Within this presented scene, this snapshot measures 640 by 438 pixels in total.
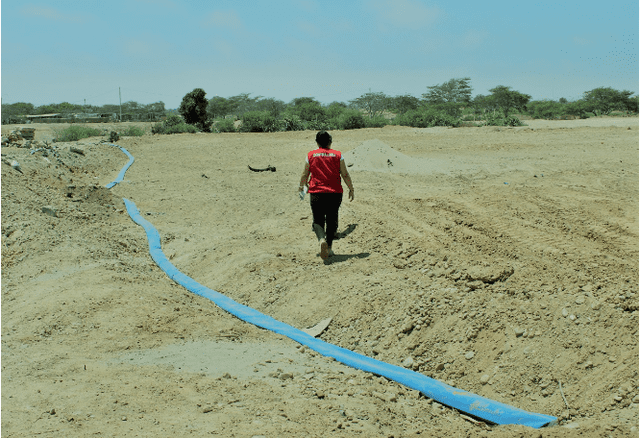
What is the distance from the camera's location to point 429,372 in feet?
13.2

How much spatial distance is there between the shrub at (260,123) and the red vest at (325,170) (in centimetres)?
1957

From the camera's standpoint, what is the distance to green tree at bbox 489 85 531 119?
118ft

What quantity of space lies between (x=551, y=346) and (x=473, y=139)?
1511cm

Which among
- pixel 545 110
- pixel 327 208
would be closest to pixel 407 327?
pixel 327 208

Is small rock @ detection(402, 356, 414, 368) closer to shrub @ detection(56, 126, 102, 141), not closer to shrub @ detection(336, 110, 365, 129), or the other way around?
shrub @ detection(56, 126, 102, 141)

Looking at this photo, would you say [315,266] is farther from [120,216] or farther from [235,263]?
[120,216]

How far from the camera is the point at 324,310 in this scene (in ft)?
16.5

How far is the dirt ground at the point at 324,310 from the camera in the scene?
3.13m

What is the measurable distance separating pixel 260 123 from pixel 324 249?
19.9 meters

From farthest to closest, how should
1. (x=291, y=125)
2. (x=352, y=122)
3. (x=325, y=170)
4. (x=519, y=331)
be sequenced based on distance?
(x=291, y=125), (x=352, y=122), (x=325, y=170), (x=519, y=331)

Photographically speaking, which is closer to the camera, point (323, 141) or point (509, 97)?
point (323, 141)

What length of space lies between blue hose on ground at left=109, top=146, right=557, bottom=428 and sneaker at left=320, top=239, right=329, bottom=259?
116 centimetres

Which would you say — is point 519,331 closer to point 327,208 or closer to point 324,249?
point 324,249

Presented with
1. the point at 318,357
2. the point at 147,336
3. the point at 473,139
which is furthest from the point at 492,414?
the point at 473,139
